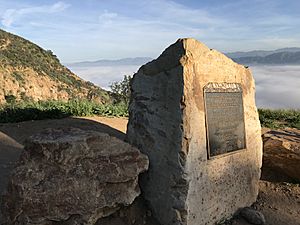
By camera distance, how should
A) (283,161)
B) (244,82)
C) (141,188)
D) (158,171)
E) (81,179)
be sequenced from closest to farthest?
1. (81,179)
2. (158,171)
3. (141,188)
4. (244,82)
5. (283,161)

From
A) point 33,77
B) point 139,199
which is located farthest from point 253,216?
point 33,77

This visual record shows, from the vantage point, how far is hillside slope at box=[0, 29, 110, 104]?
3253 centimetres

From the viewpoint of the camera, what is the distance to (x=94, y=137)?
4543mm

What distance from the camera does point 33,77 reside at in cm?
3606

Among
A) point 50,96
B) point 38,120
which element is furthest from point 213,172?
point 50,96

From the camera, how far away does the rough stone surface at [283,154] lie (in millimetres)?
6504

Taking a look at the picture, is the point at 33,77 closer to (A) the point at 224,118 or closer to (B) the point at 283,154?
(B) the point at 283,154

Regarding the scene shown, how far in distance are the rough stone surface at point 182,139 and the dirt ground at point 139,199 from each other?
13.0 inches

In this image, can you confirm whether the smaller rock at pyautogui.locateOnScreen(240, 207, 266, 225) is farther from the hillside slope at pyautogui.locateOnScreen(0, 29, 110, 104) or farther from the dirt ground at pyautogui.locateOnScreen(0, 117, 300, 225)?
the hillside slope at pyautogui.locateOnScreen(0, 29, 110, 104)

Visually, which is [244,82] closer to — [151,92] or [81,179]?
[151,92]

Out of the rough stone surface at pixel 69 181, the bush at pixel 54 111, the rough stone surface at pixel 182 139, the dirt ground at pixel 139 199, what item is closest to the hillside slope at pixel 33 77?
the bush at pixel 54 111

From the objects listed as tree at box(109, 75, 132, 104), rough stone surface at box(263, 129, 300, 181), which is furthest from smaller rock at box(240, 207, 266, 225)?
tree at box(109, 75, 132, 104)

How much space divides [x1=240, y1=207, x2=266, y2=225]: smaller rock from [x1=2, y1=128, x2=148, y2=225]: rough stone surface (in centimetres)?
191

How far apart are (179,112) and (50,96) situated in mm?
32985
